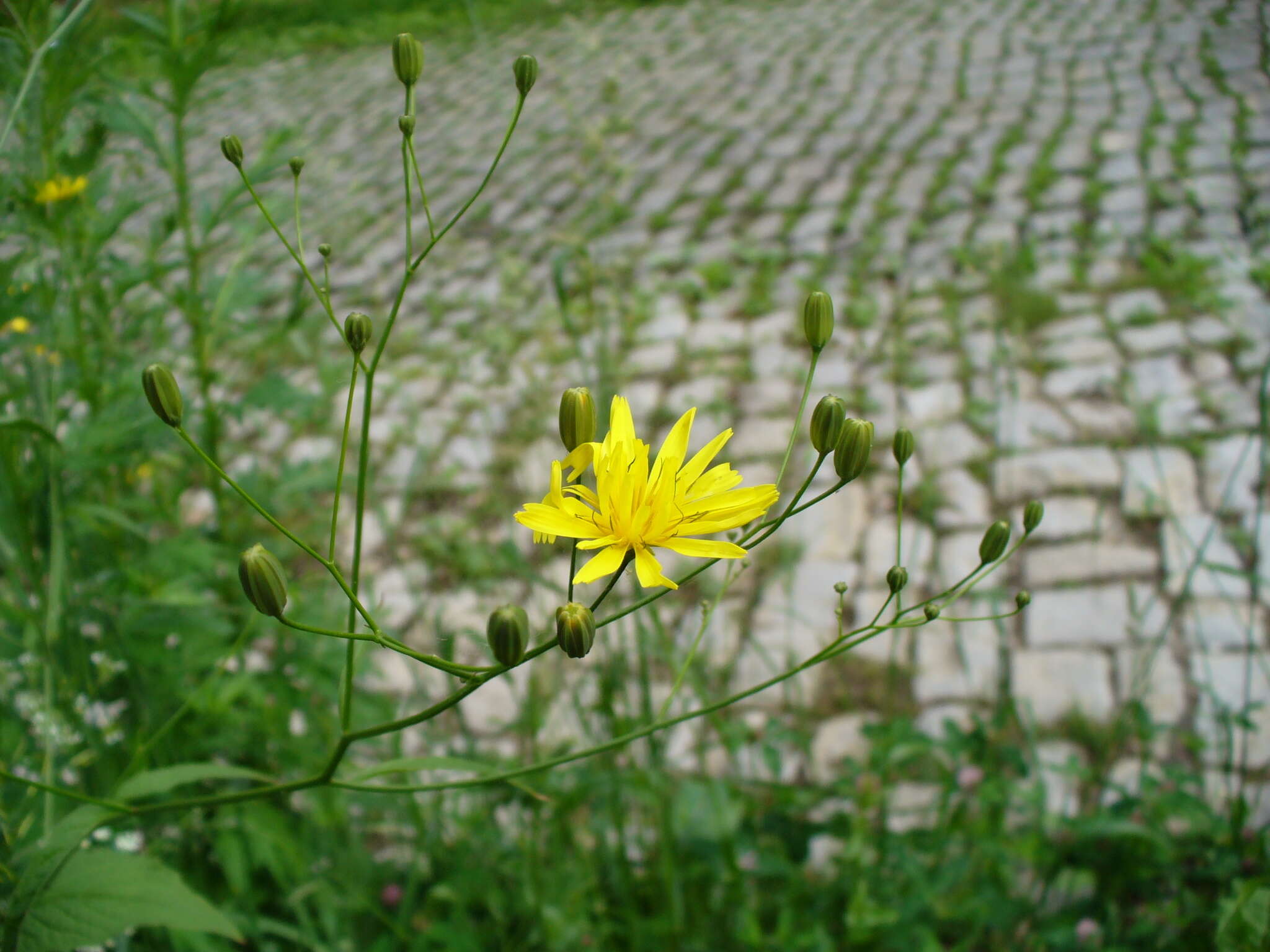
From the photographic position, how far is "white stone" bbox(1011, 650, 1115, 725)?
223 cm

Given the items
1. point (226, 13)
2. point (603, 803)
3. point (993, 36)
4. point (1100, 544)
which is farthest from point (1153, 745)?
point (993, 36)

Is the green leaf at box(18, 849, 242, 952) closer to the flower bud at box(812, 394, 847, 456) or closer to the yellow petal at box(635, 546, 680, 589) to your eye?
the yellow petal at box(635, 546, 680, 589)

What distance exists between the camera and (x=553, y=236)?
5.78 feet

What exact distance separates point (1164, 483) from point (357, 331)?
8.29 ft

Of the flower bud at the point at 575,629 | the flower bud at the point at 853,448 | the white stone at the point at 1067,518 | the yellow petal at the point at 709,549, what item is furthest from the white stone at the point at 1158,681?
the flower bud at the point at 575,629

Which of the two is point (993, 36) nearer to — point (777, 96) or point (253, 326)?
point (777, 96)

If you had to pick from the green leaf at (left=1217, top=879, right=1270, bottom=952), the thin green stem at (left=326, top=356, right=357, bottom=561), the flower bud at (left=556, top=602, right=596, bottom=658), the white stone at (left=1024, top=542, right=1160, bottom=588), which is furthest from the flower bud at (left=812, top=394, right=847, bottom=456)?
the white stone at (left=1024, top=542, right=1160, bottom=588)

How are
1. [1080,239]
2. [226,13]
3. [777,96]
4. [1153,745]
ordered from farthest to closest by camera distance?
[777,96], [1080,239], [1153,745], [226,13]

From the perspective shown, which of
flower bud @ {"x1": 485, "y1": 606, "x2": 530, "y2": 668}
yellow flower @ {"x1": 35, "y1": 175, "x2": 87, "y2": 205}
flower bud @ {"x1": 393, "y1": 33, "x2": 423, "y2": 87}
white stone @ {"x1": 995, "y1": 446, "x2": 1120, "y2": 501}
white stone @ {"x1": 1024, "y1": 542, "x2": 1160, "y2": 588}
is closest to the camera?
flower bud @ {"x1": 485, "y1": 606, "x2": 530, "y2": 668}

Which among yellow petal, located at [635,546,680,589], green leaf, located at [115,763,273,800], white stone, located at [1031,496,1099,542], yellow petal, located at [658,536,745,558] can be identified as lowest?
white stone, located at [1031,496,1099,542]

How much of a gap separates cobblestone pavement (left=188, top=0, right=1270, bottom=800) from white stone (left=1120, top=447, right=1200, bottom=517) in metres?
0.01

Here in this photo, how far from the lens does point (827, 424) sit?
854 millimetres

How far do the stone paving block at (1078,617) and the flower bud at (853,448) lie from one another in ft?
5.96

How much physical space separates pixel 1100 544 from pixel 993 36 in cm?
486
